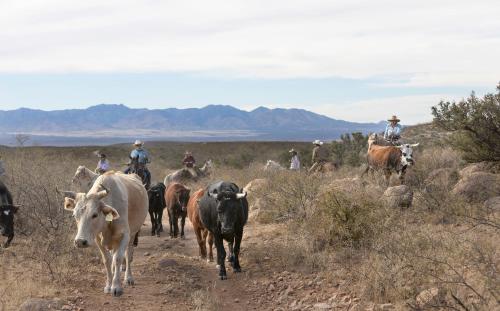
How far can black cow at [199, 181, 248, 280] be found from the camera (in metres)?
9.87

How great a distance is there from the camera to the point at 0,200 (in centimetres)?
1304

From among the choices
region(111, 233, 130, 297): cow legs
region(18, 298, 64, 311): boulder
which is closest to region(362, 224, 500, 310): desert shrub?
region(111, 233, 130, 297): cow legs

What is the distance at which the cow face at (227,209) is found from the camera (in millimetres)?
9781

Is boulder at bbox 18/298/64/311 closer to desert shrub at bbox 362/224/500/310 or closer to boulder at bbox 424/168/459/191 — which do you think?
desert shrub at bbox 362/224/500/310

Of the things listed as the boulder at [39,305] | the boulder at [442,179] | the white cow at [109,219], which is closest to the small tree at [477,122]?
the boulder at [442,179]

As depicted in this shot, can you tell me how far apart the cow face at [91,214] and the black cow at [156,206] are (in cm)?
758

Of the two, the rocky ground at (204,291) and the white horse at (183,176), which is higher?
the white horse at (183,176)

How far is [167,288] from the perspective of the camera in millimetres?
9023

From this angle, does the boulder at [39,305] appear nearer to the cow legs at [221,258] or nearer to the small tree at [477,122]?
the cow legs at [221,258]

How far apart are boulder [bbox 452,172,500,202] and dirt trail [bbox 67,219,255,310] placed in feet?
17.2

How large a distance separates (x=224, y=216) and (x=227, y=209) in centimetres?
13

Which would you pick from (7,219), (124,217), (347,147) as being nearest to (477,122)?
(124,217)

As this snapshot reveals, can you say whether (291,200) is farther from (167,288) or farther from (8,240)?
(8,240)

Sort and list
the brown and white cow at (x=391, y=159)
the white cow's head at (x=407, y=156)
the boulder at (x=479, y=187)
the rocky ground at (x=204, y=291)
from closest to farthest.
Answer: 1. the rocky ground at (x=204, y=291)
2. the boulder at (x=479, y=187)
3. the white cow's head at (x=407, y=156)
4. the brown and white cow at (x=391, y=159)
